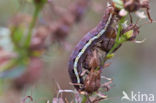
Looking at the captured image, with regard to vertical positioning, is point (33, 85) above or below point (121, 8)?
below

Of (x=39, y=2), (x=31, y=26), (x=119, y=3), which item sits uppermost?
(x=39, y=2)

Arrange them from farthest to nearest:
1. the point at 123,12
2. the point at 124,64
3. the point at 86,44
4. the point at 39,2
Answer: the point at 124,64, the point at 39,2, the point at 86,44, the point at 123,12

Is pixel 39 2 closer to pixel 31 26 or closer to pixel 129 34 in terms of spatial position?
pixel 31 26

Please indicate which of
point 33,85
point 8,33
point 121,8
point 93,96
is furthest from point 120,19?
point 33,85

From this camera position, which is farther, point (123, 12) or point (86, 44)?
point (86, 44)

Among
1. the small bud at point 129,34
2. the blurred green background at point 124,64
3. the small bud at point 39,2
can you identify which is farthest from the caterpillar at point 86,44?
the blurred green background at point 124,64

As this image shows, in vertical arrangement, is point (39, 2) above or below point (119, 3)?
above

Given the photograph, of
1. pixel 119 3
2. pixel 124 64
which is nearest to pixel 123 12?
pixel 119 3

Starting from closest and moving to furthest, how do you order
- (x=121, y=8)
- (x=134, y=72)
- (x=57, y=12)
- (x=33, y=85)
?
1. (x=121, y=8)
2. (x=57, y=12)
3. (x=33, y=85)
4. (x=134, y=72)

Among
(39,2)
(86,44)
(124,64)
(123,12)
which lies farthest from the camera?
(124,64)

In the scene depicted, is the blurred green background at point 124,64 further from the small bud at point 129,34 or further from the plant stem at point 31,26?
the small bud at point 129,34

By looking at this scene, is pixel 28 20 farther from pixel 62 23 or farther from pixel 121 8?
pixel 121 8
